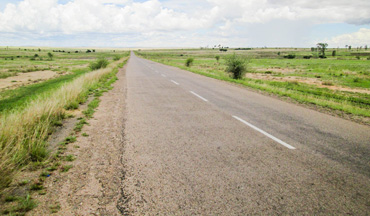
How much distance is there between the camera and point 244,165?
12.6 ft

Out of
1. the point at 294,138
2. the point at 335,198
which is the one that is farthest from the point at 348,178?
the point at 294,138

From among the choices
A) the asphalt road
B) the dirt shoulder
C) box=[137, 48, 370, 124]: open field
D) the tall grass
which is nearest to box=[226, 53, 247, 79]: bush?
box=[137, 48, 370, 124]: open field

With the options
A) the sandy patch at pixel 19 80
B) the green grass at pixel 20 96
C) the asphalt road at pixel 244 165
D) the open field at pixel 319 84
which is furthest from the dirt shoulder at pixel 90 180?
the sandy patch at pixel 19 80

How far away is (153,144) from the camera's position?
4785mm

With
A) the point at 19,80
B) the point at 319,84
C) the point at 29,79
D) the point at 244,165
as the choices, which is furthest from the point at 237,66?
the point at 19,80

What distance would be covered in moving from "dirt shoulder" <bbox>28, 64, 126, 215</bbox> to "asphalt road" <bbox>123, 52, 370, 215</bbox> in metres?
0.22

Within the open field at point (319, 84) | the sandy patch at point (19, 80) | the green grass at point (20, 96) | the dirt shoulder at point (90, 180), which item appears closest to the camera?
the dirt shoulder at point (90, 180)

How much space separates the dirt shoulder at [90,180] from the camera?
278cm

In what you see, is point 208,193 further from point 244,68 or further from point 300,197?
point 244,68

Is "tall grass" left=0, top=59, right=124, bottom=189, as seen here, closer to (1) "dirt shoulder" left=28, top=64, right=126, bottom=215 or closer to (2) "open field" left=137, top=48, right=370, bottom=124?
(1) "dirt shoulder" left=28, top=64, right=126, bottom=215

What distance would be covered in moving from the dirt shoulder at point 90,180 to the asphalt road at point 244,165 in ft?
0.72

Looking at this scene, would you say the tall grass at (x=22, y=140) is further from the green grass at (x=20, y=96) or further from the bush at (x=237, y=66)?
the bush at (x=237, y=66)

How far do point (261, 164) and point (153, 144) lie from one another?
87.6 inches

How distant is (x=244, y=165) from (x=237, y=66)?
1722 cm
